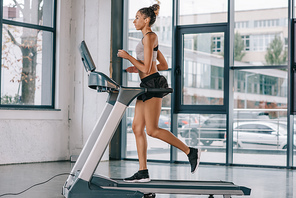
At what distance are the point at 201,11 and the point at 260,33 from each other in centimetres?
87

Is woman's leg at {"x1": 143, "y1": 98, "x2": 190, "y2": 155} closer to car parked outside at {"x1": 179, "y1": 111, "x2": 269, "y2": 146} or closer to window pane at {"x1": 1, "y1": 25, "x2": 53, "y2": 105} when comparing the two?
car parked outside at {"x1": 179, "y1": 111, "x2": 269, "y2": 146}

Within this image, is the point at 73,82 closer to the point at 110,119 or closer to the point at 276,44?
the point at 276,44

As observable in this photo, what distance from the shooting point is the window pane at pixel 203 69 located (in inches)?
249

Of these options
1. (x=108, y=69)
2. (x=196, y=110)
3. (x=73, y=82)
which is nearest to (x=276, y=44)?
(x=196, y=110)

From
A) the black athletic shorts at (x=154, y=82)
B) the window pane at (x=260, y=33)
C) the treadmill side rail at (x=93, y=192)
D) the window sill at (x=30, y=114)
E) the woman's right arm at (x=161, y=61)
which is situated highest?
the window pane at (x=260, y=33)

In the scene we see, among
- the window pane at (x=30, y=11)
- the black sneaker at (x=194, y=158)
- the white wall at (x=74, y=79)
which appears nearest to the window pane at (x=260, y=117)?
the white wall at (x=74, y=79)

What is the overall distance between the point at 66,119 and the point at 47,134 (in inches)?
15.7

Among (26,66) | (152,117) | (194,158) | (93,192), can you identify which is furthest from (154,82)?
(26,66)

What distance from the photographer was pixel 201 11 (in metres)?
6.40

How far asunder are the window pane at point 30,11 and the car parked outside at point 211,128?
8.20ft

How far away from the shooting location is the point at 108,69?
662 centimetres

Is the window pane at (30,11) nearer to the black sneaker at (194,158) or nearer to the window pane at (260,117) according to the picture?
the window pane at (260,117)

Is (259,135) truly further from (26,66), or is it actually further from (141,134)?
(26,66)

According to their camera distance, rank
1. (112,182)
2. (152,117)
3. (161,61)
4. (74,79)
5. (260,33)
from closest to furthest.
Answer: (112,182), (152,117), (161,61), (260,33), (74,79)
